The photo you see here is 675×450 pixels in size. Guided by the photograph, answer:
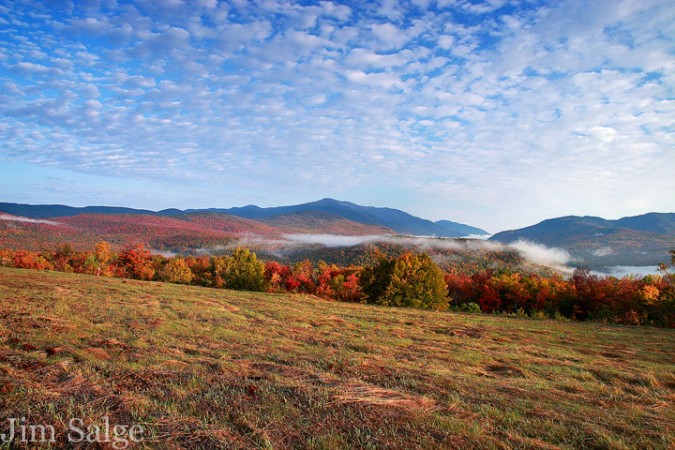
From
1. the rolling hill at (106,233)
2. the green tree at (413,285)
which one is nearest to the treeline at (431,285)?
the green tree at (413,285)

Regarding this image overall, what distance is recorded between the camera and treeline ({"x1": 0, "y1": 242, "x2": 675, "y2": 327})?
140ft

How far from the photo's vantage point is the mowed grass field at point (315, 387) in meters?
4.51

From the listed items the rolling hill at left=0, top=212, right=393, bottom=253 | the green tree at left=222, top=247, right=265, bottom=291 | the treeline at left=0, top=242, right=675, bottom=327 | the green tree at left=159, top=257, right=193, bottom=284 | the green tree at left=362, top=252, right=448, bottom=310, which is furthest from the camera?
the rolling hill at left=0, top=212, right=393, bottom=253

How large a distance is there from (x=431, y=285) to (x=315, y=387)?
4030cm

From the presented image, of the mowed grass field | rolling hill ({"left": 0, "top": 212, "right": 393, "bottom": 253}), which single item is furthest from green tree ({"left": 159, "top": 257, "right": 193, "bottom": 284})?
the mowed grass field

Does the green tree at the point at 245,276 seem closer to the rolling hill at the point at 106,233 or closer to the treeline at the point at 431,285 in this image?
the treeline at the point at 431,285

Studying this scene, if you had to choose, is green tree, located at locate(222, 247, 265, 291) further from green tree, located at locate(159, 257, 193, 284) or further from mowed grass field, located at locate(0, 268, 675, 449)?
mowed grass field, located at locate(0, 268, 675, 449)

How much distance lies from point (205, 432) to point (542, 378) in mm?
7789

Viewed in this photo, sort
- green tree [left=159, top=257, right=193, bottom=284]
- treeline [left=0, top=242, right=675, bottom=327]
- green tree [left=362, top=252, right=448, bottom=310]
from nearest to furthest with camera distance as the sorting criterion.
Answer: treeline [left=0, top=242, right=675, bottom=327]
green tree [left=362, top=252, right=448, bottom=310]
green tree [left=159, top=257, right=193, bottom=284]

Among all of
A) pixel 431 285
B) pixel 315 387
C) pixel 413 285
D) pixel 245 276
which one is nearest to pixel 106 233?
pixel 245 276

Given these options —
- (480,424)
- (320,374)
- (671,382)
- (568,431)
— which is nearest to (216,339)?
(320,374)

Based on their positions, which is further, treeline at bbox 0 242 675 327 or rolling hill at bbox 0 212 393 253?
rolling hill at bbox 0 212 393 253

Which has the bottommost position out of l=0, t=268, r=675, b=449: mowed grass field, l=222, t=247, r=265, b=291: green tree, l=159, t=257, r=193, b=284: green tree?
l=159, t=257, r=193, b=284: green tree

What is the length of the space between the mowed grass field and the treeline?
2696cm
